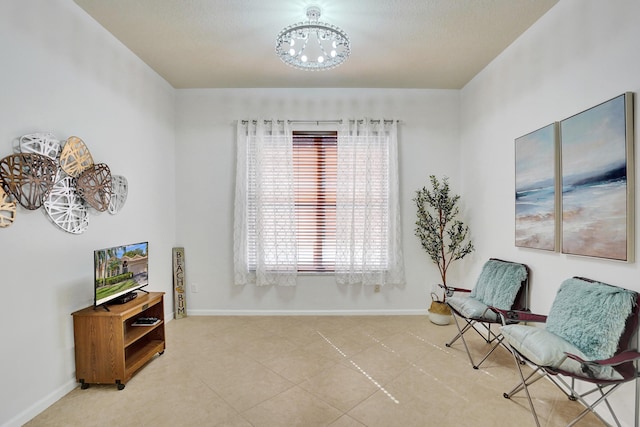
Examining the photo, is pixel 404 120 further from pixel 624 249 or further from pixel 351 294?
pixel 624 249

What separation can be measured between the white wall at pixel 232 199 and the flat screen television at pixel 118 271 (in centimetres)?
114

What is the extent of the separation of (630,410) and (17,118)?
162 inches

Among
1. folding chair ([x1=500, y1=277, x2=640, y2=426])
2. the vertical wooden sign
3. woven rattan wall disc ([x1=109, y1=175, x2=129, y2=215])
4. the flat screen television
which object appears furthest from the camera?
the vertical wooden sign

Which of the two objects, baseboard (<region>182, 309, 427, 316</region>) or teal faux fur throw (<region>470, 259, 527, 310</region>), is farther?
baseboard (<region>182, 309, 427, 316</region>)

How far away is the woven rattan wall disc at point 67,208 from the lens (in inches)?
82.2

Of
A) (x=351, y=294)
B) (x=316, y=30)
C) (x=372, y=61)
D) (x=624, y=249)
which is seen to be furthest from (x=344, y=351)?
(x=372, y=61)

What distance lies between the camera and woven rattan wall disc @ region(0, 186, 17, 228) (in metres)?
1.74

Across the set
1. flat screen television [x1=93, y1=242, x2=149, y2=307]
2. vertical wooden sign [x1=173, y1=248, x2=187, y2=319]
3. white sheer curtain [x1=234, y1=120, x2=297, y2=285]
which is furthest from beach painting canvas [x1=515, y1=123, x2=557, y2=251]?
vertical wooden sign [x1=173, y1=248, x2=187, y2=319]

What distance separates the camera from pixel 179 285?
3.75 m

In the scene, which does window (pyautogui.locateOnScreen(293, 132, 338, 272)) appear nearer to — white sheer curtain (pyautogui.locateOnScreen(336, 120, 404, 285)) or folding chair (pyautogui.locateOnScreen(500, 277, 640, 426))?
white sheer curtain (pyautogui.locateOnScreen(336, 120, 404, 285))

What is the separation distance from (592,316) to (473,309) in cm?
90

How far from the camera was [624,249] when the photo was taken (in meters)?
1.74

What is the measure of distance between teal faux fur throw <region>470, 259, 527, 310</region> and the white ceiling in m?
2.11

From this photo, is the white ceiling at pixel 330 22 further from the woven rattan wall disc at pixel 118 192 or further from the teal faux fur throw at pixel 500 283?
the teal faux fur throw at pixel 500 283
